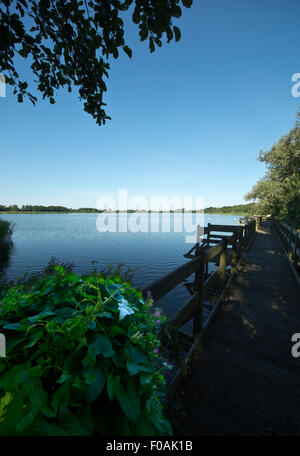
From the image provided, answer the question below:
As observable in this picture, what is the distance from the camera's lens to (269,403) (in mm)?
2158

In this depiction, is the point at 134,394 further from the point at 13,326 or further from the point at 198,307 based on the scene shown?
the point at 198,307

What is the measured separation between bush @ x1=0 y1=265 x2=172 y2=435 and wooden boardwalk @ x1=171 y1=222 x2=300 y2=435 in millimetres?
1469

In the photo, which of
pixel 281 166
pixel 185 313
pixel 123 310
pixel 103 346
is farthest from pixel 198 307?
pixel 281 166

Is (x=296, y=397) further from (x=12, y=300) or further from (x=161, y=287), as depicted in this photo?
(x=12, y=300)

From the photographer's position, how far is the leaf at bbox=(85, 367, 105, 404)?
632 mm

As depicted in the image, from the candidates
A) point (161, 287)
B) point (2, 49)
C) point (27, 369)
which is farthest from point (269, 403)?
point (2, 49)

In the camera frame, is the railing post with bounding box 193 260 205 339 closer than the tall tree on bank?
Yes

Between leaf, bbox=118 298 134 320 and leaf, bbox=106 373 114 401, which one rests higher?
leaf, bbox=118 298 134 320

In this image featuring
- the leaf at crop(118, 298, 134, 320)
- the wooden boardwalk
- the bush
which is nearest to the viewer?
the bush

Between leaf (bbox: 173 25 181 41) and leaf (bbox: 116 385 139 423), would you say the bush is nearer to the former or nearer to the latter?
leaf (bbox: 116 385 139 423)

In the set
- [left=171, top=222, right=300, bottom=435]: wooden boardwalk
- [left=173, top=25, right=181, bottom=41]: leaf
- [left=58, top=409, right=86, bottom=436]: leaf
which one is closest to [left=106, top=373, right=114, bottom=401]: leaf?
[left=58, top=409, right=86, bottom=436]: leaf

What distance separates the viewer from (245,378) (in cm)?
250

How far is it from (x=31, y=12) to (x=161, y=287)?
12.7ft

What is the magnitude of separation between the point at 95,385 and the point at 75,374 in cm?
8
